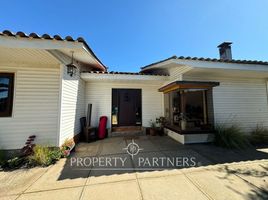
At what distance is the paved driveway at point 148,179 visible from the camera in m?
1.96

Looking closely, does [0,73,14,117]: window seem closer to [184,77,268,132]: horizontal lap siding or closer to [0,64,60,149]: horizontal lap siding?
[0,64,60,149]: horizontal lap siding

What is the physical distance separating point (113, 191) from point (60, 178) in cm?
126

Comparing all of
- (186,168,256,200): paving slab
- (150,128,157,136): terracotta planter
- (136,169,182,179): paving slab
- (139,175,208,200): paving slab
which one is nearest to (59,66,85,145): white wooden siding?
(136,169,182,179): paving slab

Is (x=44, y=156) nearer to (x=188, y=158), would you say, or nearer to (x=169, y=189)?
(x=169, y=189)

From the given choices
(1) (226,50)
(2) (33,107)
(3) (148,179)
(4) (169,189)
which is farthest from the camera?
(1) (226,50)

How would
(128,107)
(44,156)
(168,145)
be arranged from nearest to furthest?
1. (44,156)
2. (168,145)
3. (128,107)

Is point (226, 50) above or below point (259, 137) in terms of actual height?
above

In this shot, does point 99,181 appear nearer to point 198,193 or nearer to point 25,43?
point 198,193

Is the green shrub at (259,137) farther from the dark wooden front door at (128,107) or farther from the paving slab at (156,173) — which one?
the dark wooden front door at (128,107)

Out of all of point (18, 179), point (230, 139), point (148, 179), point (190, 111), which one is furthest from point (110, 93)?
point (230, 139)

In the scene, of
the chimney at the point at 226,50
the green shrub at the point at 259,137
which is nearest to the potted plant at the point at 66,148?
the green shrub at the point at 259,137

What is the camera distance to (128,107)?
6840 mm

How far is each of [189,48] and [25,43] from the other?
7.48 m

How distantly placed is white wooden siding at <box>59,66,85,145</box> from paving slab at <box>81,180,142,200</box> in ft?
7.58
